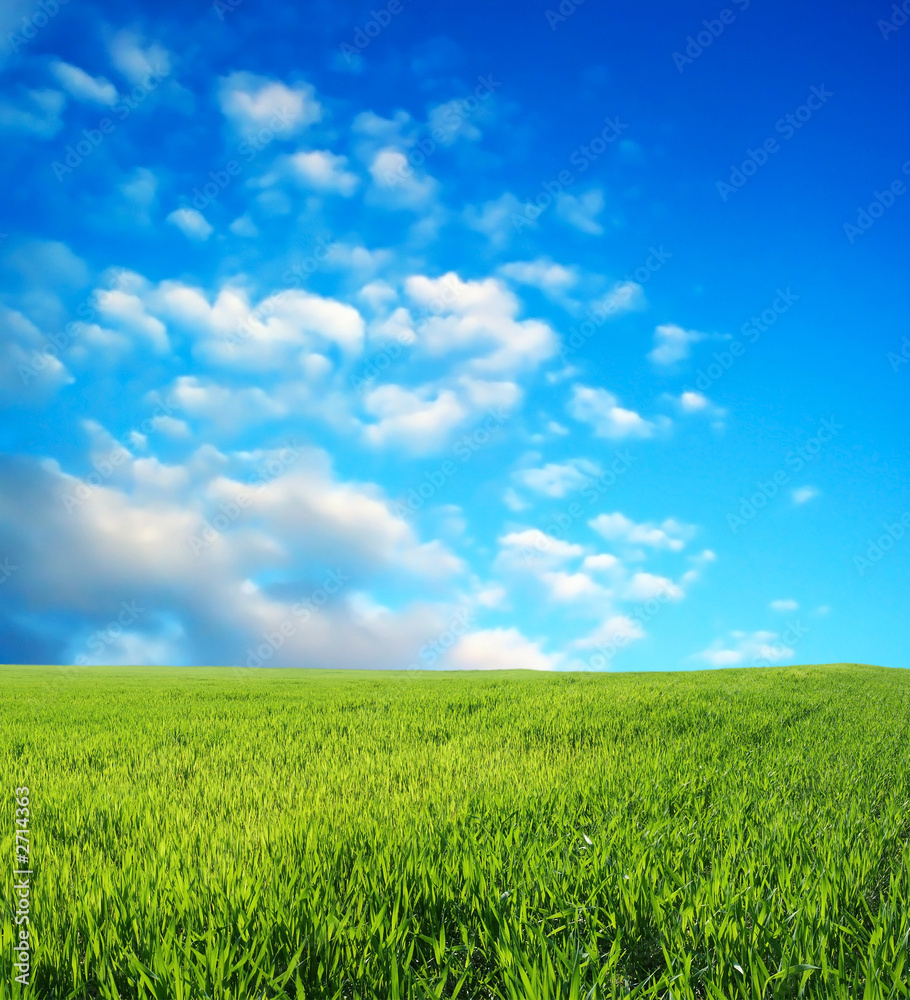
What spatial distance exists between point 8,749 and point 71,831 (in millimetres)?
5402

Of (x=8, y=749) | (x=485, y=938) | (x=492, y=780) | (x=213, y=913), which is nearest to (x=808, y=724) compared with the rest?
(x=492, y=780)

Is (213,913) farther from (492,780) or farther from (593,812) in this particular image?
(492,780)

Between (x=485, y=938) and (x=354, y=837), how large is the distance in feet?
5.47

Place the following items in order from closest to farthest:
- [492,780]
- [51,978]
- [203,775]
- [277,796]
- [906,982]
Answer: [906,982] → [51,978] → [277,796] → [492,780] → [203,775]

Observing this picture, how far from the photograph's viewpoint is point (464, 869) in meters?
3.62

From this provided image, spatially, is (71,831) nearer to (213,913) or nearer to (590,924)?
(213,913)

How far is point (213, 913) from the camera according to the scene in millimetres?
3219

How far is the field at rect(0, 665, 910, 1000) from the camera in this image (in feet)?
9.13

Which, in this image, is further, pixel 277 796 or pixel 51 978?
pixel 277 796

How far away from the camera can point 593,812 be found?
5160mm

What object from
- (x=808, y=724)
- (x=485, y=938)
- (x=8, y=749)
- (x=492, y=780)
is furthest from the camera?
(x=808, y=724)

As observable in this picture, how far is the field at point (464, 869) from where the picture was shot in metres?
2.78

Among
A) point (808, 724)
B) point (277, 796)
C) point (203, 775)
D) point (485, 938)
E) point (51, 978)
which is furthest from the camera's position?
point (808, 724)

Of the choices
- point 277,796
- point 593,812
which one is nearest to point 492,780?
point 593,812
